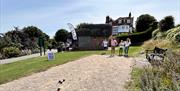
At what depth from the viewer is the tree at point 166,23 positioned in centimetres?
4105

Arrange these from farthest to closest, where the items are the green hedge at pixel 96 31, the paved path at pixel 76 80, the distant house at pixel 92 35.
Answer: the green hedge at pixel 96 31
the distant house at pixel 92 35
the paved path at pixel 76 80

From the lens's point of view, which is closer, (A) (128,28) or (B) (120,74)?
(B) (120,74)

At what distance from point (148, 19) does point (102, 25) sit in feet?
49.3

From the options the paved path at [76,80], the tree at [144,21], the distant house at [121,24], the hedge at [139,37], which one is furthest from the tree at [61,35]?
the paved path at [76,80]

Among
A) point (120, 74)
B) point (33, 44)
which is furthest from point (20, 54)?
point (120, 74)

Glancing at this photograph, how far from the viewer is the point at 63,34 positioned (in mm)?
85500

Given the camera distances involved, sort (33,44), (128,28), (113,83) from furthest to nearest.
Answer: (128,28)
(33,44)
(113,83)

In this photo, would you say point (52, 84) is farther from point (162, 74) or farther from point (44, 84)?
point (162, 74)

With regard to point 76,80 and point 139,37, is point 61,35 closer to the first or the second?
point 139,37

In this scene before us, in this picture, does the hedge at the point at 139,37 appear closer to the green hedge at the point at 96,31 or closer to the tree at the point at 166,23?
the green hedge at the point at 96,31

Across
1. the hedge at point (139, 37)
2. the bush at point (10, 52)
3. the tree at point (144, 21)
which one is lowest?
the bush at point (10, 52)

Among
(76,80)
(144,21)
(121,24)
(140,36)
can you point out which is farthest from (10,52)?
(121,24)

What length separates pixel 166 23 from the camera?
41688 mm

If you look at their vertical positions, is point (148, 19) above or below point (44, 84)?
above
